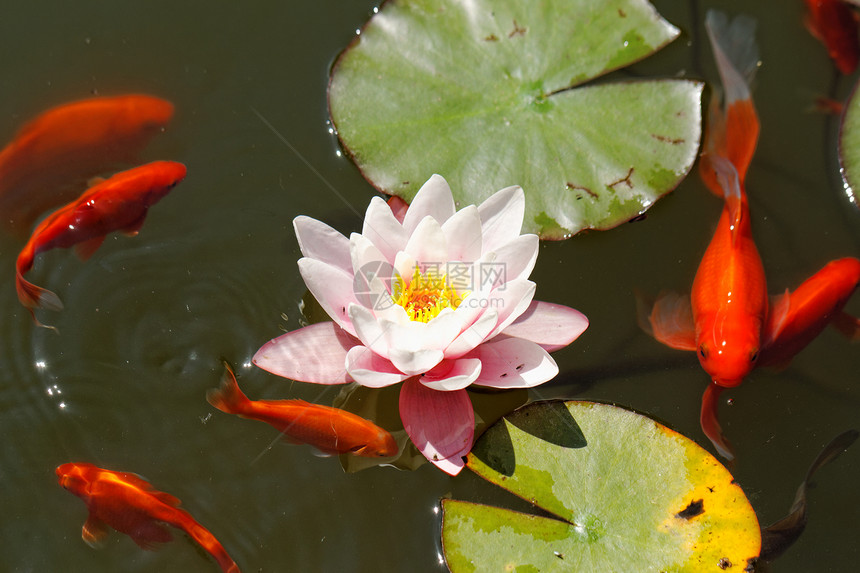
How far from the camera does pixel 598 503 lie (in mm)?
1978

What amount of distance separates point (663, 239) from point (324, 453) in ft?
5.23

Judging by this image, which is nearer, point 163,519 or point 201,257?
point 163,519

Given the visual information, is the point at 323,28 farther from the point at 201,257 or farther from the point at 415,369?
the point at 415,369

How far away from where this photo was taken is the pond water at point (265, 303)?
7.06 ft

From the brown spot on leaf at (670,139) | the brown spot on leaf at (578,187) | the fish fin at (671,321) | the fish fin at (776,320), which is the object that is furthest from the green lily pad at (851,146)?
the brown spot on leaf at (578,187)

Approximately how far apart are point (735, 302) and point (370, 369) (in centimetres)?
138

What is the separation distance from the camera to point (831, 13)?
10.1ft

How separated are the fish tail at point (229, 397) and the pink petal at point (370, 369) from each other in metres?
0.43

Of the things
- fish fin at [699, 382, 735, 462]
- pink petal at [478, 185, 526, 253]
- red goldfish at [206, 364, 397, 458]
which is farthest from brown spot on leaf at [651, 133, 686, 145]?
red goldfish at [206, 364, 397, 458]

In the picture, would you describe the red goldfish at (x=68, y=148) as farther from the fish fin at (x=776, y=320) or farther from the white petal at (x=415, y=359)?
the fish fin at (x=776, y=320)

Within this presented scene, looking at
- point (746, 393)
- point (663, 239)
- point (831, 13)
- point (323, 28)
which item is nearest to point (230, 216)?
point (323, 28)

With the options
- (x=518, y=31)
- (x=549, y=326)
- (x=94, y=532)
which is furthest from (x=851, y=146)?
(x=94, y=532)

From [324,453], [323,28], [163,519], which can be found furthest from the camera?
[323,28]

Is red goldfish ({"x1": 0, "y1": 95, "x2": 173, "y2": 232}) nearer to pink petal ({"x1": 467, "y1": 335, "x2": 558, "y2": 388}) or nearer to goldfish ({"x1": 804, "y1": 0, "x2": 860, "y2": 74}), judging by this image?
pink petal ({"x1": 467, "y1": 335, "x2": 558, "y2": 388})
